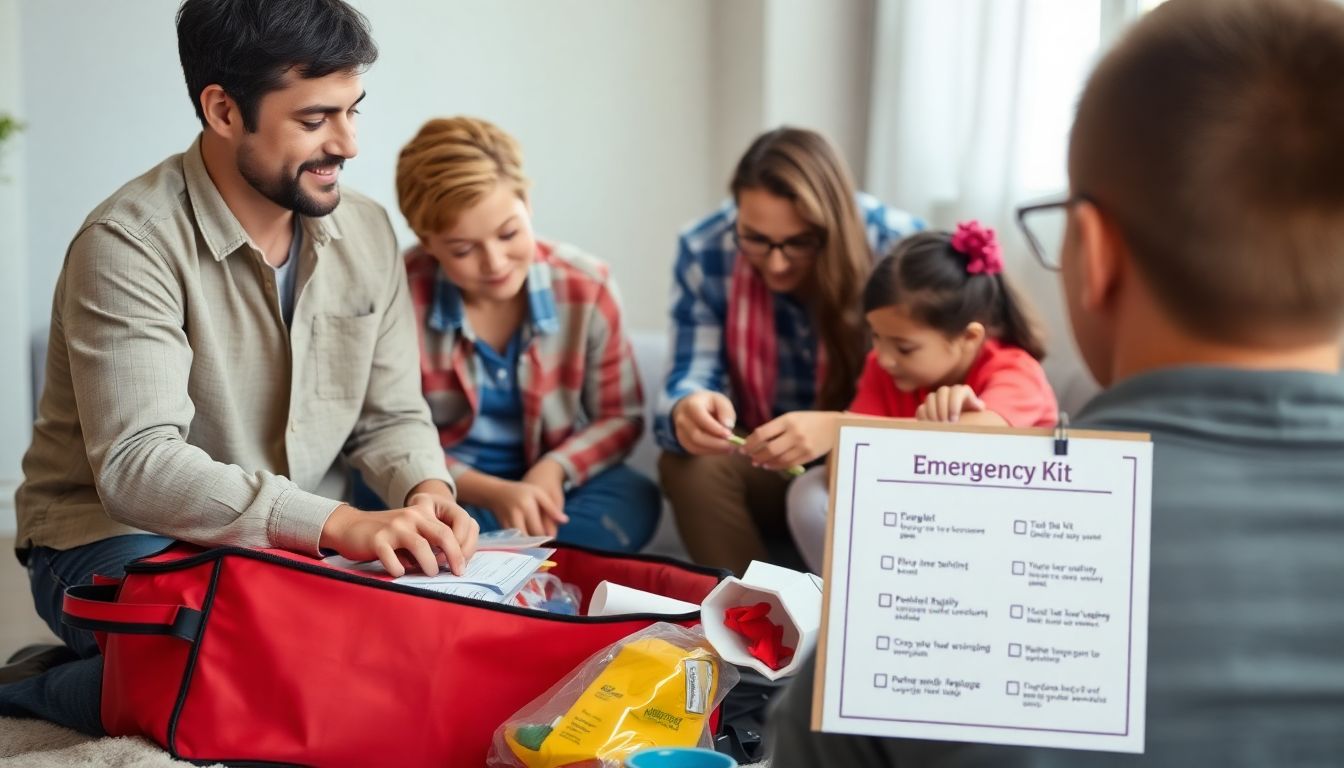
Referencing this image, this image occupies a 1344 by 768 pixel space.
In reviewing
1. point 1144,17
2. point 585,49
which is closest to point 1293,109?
point 1144,17

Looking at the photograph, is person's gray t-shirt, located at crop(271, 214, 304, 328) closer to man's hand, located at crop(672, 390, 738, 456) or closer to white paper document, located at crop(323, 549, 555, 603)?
white paper document, located at crop(323, 549, 555, 603)

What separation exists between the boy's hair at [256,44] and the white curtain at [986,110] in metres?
1.39

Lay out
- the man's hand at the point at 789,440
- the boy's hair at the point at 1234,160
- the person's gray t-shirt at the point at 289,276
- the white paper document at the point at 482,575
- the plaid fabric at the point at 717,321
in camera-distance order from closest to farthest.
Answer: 1. the boy's hair at the point at 1234,160
2. the white paper document at the point at 482,575
3. the person's gray t-shirt at the point at 289,276
4. the man's hand at the point at 789,440
5. the plaid fabric at the point at 717,321

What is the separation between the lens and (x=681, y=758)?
1.04 metres

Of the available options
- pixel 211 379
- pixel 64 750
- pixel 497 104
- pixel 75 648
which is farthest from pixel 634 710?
pixel 497 104

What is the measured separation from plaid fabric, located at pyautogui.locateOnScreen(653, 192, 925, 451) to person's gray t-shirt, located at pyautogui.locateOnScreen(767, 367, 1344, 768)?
1.48 m

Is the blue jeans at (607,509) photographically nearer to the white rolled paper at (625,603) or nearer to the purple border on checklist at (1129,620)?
the white rolled paper at (625,603)

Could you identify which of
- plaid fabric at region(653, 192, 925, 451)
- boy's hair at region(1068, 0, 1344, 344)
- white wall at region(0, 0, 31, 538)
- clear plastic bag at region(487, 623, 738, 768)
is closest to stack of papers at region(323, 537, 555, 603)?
clear plastic bag at region(487, 623, 738, 768)

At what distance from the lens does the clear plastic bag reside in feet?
3.78

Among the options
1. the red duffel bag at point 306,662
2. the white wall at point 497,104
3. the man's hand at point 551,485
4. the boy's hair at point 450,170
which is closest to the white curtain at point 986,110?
the white wall at point 497,104

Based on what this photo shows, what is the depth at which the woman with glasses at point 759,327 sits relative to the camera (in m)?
2.06

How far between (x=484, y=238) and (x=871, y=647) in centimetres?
134

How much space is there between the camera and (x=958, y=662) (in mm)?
723

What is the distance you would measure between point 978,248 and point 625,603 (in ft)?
2.79
